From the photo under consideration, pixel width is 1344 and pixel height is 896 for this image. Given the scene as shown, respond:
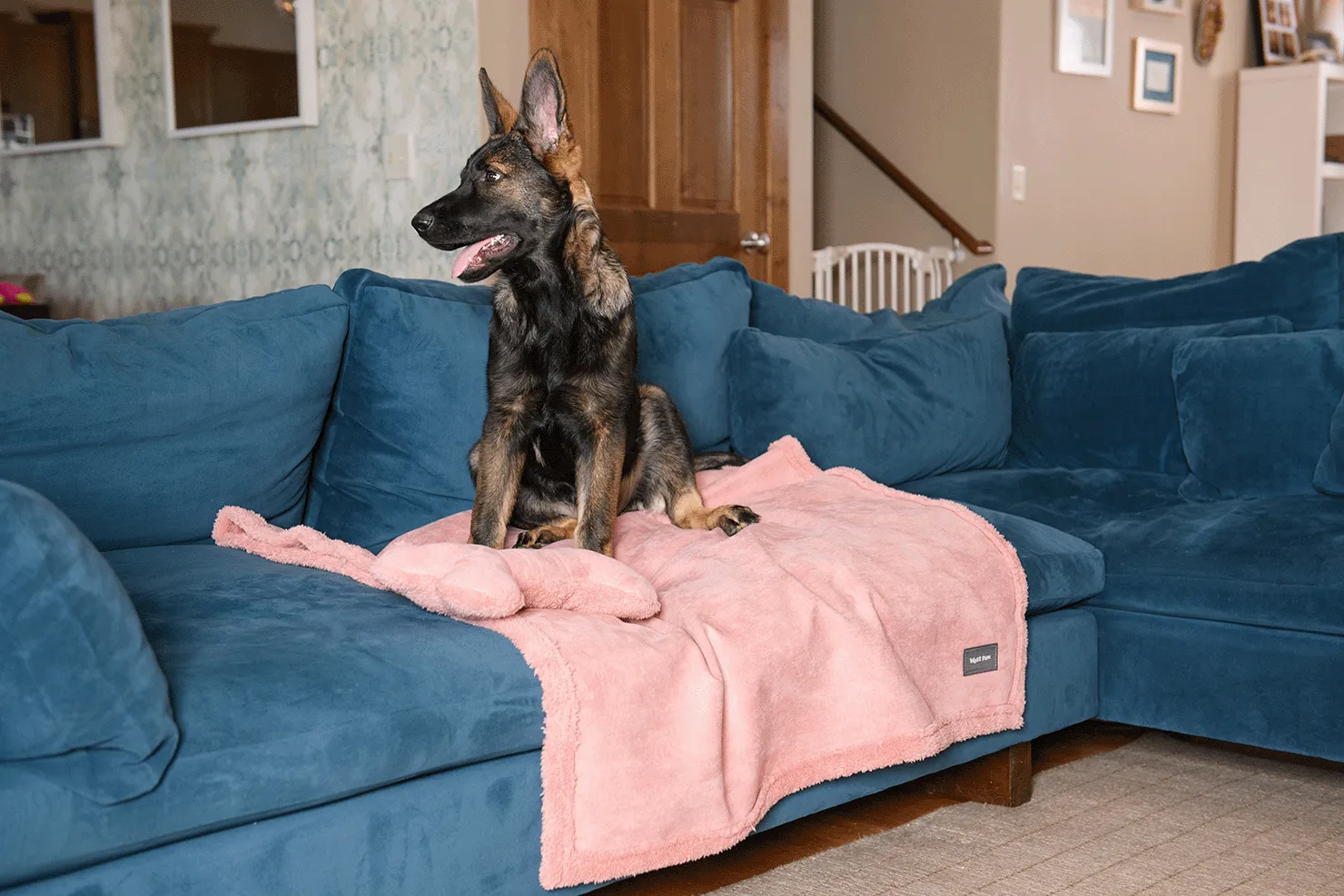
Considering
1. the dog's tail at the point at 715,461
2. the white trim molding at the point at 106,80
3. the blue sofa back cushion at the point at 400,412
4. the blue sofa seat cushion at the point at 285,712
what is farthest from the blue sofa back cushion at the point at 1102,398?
the white trim molding at the point at 106,80

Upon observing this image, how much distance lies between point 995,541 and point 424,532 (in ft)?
3.19

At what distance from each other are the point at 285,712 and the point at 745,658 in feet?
2.02

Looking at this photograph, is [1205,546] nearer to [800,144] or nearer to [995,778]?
[995,778]

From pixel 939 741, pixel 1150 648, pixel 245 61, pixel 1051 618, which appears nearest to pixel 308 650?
pixel 939 741

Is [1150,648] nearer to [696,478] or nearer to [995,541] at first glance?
[995,541]

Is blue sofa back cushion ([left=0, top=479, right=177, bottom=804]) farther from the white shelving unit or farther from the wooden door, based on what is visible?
the white shelving unit

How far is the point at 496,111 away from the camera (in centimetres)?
227

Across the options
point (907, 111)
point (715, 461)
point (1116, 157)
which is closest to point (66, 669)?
point (715, 461)

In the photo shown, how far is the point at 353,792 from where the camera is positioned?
58.7 inches

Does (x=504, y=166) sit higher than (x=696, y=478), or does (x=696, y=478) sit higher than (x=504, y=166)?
(x=504, y=166)

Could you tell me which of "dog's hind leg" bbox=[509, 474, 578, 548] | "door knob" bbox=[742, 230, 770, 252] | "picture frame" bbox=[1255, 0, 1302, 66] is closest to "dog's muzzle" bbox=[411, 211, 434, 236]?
"dog's hind leg" bbox=[509, 474, 578, 548]

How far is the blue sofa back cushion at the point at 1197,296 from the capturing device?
2.88 metres

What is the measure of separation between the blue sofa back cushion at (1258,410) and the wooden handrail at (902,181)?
9.08 feet

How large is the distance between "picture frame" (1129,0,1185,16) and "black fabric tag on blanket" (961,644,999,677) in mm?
4864
